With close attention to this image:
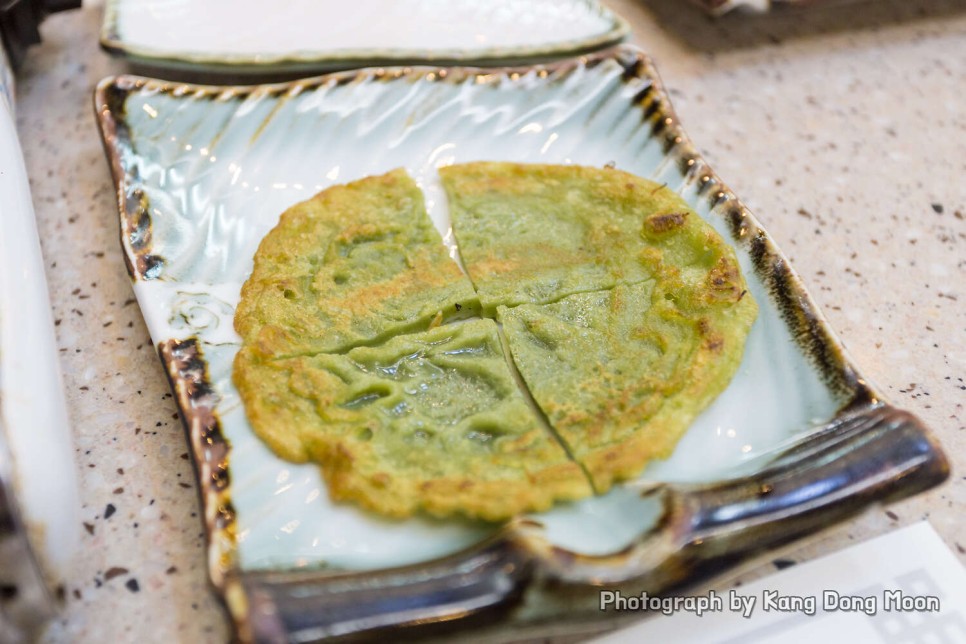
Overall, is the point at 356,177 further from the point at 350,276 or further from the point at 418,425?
the point at 418,425

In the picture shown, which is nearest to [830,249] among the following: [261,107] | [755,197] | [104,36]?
[755,197]

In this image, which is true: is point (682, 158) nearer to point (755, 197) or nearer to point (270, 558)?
point (755, 197)

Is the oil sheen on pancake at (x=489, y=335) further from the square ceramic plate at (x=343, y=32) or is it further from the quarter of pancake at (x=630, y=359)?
the square ceramic plate at (x=343, y=32)

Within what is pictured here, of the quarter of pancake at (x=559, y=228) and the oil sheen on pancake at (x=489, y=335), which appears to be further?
the quarter of pancake at (x=559, y=228)

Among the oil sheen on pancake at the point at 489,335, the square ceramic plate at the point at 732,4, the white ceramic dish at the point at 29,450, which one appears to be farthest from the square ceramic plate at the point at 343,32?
the white ceramic dish at the point at 29,450

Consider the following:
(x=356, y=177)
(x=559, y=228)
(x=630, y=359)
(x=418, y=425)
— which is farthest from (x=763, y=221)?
(x=418, y=425)

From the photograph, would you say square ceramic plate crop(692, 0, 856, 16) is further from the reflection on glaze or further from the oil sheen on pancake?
the oil sheen on pancake
